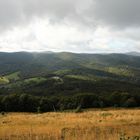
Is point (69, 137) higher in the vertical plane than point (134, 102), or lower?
higher

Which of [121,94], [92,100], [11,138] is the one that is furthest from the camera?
[121,94]

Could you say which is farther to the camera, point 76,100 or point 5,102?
point 76,100

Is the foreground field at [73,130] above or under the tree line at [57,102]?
above

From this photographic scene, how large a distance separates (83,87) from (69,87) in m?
9.02

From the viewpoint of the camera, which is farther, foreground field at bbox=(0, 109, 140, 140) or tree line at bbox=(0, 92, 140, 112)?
tree line at bbox=(0, 92, 140, 112)

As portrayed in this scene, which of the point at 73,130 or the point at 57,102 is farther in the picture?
the point at 57,102

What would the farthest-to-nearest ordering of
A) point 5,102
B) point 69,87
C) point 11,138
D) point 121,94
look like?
point 69,87 → point 121,94 → point 5,102 → point 11,138

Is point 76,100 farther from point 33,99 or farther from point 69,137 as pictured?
point 69,137

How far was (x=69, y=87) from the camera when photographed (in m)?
190

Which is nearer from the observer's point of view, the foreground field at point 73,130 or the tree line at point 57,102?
the foreground field at point 73,130

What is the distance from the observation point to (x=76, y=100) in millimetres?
103625

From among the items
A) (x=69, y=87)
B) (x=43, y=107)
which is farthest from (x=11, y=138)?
(x=69, y=87)

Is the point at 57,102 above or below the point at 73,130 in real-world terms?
below

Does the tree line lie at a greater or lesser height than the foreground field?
lesser
